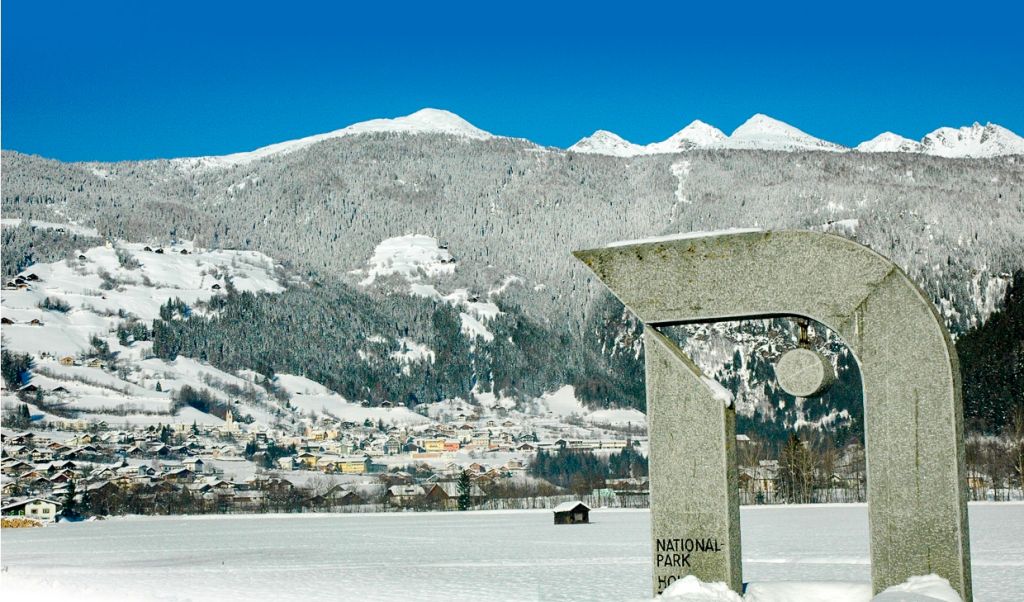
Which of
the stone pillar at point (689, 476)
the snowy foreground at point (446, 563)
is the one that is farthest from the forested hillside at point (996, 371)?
the stone pillar at point (689, 476)

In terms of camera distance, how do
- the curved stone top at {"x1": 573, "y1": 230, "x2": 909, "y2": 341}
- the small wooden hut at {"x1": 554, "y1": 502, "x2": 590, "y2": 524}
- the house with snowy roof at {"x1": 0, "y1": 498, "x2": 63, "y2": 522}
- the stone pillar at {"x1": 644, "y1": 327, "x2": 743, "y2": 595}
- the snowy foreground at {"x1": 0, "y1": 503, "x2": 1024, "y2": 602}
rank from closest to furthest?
the curved stone top at {"x1": 573, "y1": 230, "x2": 909, "y2": 341}, the stone pillar at {"x1": 644, "y1": 327, "x2": 743, "y2": 595}, the snowy foreground at {"x1": 0, "y1": 503, "x2": 1024, "y2": 602}, the small wooden hut at {"x1": 554, "y1": 502, "x2": 590, "y2": 524}, the house with snowy roof at {"x1": 0, "y1": 498, "x2": 63, "y2": 522}

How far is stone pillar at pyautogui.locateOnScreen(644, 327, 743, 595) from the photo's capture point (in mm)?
17641

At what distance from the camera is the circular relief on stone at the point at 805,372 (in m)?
16.9

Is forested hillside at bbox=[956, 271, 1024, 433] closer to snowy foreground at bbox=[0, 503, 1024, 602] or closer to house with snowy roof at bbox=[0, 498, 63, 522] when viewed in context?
snowy foreground at bbox=[0, 503, 1024, 602]

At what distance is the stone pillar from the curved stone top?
2.28 feet

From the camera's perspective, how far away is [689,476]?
1791 centimetres

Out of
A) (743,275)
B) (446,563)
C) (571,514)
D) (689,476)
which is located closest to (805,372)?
(743,275)

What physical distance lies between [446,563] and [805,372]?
29.3 m

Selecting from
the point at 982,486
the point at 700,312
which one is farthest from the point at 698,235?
the point at 982,486

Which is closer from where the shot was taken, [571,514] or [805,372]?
[805,372]

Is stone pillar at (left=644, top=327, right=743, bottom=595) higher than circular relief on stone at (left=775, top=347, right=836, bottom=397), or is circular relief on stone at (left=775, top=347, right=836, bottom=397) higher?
circular relief on stone at (left=775, top=347, right=836, bottom=397)

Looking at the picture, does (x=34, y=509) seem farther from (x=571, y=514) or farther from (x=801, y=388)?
(x=801, y=388)

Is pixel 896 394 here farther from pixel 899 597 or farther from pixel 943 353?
pixel 899 597

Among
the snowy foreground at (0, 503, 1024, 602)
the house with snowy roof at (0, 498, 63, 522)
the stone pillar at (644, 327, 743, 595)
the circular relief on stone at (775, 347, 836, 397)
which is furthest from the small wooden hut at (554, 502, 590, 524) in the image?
the circular relief on stone at (775, 347, 836, 397)
